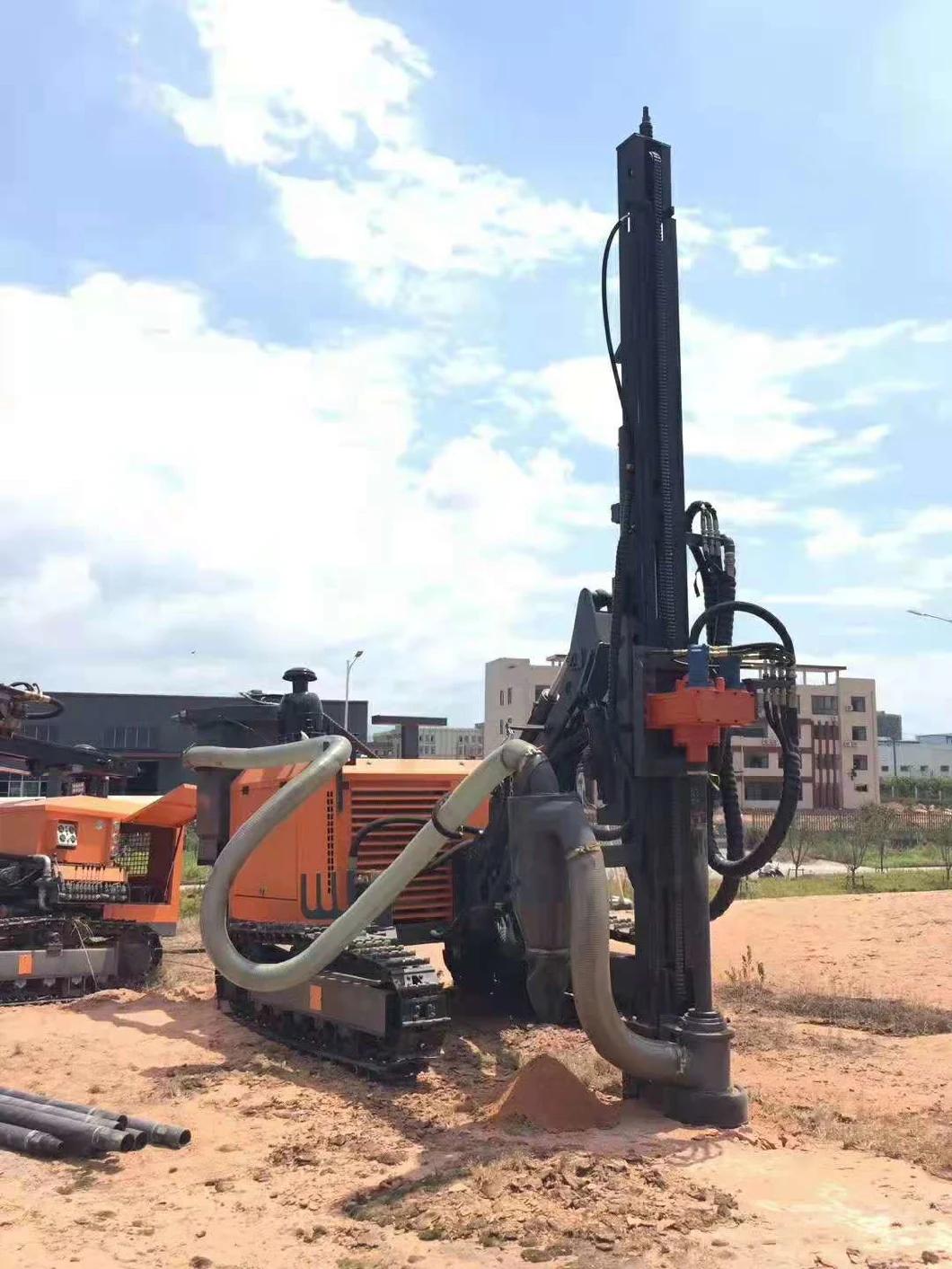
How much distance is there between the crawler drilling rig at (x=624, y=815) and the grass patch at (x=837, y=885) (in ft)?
57.7

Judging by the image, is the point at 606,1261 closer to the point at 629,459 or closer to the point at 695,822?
the point at 695,822

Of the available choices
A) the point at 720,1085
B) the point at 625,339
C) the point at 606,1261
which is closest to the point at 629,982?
the point at 720,1085

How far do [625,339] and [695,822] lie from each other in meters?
3.81

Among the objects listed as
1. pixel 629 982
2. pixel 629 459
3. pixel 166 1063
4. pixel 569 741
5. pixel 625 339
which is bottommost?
pixel 166 1063

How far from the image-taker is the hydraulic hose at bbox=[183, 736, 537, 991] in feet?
27.2

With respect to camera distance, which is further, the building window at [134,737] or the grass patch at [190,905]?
the building window at [134,737]

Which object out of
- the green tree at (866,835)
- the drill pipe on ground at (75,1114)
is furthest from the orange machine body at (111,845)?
the green tree at (866,835)

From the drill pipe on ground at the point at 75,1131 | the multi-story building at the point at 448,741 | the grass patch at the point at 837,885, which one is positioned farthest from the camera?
the multi-story building at the point at 448,741

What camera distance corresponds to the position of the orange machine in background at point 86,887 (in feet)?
45.2

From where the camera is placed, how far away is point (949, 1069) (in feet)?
32.4

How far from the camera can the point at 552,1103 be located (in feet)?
26.1

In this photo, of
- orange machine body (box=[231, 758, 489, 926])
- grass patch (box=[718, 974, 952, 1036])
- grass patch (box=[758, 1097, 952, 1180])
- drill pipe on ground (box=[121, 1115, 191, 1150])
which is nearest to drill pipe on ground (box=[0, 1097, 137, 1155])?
drill pipe on ground (box=[121, 1115, 191, 1150])

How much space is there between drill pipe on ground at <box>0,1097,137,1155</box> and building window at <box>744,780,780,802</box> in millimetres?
68798

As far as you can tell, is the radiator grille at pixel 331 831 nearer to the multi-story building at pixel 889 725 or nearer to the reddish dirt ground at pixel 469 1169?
the reddish dirt ground at pixel 469 1169
